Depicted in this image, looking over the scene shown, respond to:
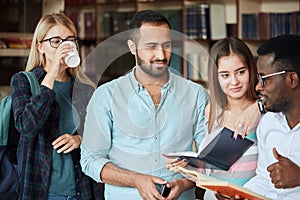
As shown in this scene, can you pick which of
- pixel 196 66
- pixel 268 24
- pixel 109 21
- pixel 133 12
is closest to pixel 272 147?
pixel 196 66

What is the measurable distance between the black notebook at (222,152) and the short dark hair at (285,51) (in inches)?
9.1

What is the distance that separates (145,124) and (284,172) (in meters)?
0.42

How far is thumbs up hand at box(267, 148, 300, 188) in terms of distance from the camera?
4.71ft

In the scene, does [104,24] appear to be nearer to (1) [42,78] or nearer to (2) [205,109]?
(1) [42,78]

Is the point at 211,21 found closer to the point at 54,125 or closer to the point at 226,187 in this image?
the point at 54,125

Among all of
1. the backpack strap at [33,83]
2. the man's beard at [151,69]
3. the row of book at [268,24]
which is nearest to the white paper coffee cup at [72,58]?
the backpack strap at [33,83]

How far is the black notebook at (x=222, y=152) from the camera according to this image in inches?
61.0

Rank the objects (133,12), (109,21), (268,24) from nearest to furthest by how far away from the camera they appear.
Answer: (268,24) → (133,12) → (109,21)

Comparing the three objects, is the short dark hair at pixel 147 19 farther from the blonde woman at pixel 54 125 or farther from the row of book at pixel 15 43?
the row of book at pixel 15 43

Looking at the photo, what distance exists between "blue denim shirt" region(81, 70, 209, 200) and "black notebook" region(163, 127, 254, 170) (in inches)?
3.0

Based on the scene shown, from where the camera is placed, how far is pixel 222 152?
1.56 m

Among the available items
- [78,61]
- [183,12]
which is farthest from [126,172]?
[183,12]

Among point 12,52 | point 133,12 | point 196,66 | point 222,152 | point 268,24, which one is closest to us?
point 222,152

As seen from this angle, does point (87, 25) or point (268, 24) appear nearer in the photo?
point (268, 24)
